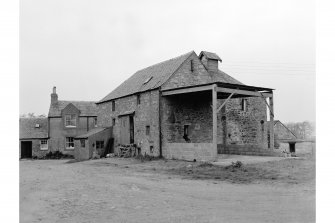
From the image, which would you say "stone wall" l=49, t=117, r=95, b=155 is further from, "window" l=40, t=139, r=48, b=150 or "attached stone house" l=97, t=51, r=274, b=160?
"attached stone house" l=97, t=51, r=274, b=160

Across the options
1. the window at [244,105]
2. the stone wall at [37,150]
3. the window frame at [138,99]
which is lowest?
the stone wall at [37,150]

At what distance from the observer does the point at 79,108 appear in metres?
37.9

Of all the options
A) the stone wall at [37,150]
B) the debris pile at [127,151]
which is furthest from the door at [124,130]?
the stone wall at [37,150]

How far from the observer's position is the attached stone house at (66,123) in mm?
35906

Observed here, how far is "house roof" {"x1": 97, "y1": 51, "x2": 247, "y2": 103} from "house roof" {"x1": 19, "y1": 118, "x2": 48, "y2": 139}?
28.5 ft

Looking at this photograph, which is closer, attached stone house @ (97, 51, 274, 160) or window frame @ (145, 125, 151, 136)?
attached stone house @ (97, 51, 274, 160)

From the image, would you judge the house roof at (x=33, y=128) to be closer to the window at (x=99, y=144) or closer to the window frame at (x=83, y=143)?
the window frame at (x=83, y=143)

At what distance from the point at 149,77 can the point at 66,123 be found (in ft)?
43.6

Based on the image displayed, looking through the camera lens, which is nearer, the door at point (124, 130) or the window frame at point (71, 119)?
the door at point (124, 130)

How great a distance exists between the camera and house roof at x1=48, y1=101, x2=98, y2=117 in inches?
A: 1439

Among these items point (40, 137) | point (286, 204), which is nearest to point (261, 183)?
point (286, 204)

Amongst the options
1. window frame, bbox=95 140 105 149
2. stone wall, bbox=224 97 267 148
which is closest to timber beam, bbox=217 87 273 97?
stone wall, bbox=224 97 267 148

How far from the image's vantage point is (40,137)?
35.4m

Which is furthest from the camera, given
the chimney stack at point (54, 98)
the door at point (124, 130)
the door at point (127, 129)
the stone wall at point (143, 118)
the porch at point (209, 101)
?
the chimney stack at point (54, 98)
